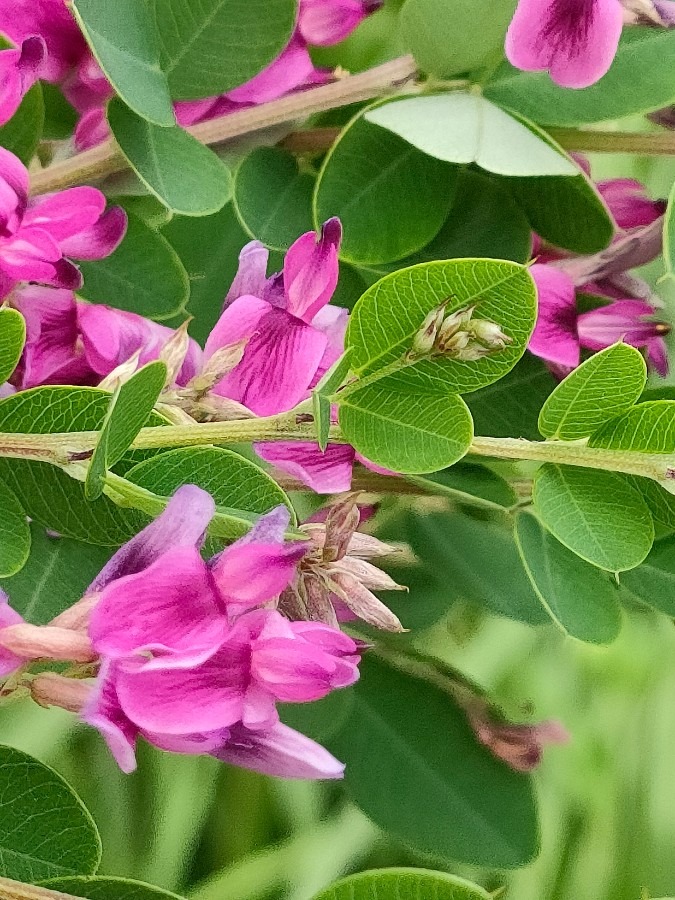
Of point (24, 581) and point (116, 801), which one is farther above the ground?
point (24, 581)

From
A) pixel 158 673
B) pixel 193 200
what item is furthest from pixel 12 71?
pixel 158 673

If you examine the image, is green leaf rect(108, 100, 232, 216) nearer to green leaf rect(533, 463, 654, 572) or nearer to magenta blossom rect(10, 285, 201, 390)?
magenta blossom rect(10, 285, 201, 390)

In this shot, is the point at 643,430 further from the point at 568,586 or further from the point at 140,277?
the point at 140,277

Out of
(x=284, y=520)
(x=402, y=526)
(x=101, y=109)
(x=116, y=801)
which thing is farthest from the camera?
(x=116, y=801)

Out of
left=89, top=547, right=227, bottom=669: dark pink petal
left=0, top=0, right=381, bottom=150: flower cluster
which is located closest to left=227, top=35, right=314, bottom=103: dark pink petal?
left=0, top=0, right=381, bottom=150: flower cluster

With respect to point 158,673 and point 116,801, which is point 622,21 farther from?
point 116,801
